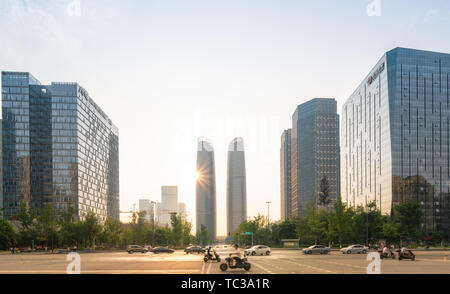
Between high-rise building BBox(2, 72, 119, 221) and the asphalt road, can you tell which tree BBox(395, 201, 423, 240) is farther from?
high-rise building BBox(2, 72, 119, 221)

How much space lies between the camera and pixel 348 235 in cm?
9194

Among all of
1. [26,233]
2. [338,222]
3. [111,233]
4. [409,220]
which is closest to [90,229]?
[111,233]

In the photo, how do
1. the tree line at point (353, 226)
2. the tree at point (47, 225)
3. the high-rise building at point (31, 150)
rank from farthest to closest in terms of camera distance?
the high-rise building at point (31, 150), the tree at point (47, 225), the tree line at point (353, 226)

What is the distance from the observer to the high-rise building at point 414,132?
429 feet

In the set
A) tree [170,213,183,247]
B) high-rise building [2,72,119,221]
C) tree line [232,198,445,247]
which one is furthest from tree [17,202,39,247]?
high-rise building [2,72,119,221]

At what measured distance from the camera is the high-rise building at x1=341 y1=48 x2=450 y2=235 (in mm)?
130625

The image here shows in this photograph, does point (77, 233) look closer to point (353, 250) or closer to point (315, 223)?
point (315, 223)

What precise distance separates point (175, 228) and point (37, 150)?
97.0 meters

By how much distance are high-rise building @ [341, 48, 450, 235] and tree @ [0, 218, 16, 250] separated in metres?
106

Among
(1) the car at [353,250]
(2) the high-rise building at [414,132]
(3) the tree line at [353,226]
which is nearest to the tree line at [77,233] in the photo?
(3) the tree line at [353,226]

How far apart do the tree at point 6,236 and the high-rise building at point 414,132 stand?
4179 inches

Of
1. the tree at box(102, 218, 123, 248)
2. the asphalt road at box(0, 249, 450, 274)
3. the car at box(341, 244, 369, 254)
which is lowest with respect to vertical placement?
the tree at box(102, 218, 123, 248)

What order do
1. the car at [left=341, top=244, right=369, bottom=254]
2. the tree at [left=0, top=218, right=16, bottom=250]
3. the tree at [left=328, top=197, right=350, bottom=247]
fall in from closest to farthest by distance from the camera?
the car at [left=341, top=244, right=369, bottom=254]
the tree at [left=328, top=197, right=350, bottom=247]
the tree at [left=0, top=218, right=16, bottom=250]

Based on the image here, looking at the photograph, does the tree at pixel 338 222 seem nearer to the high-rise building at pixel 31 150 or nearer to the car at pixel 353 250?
the car at pixel 353 250
